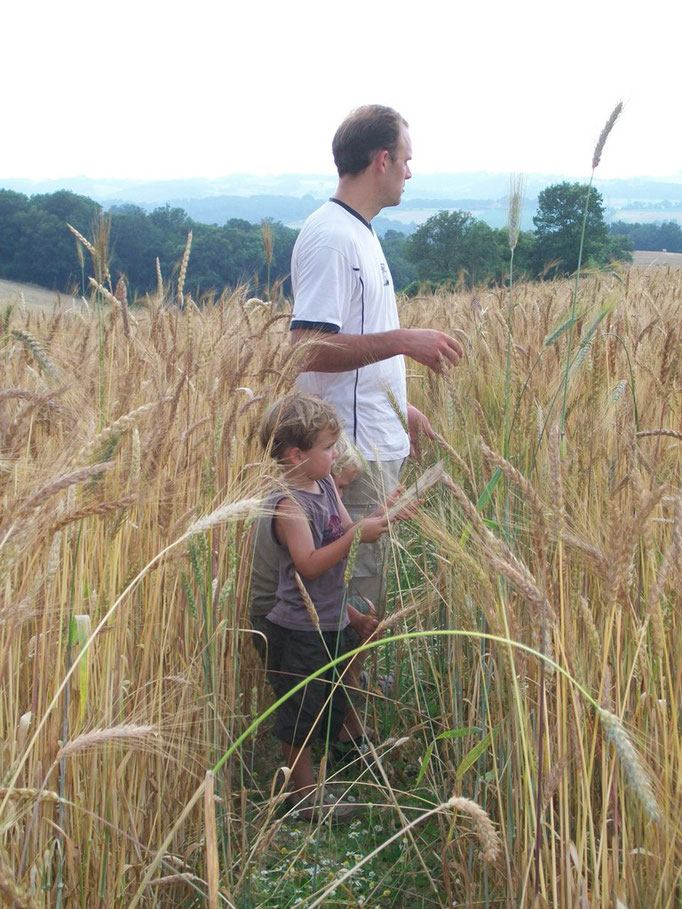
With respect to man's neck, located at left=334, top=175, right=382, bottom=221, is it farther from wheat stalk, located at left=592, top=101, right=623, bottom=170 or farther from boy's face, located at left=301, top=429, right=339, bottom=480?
wheat stalk, located at left=592, top=101, right=623, bottom=170

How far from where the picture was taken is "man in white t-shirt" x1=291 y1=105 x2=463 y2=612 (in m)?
2.30

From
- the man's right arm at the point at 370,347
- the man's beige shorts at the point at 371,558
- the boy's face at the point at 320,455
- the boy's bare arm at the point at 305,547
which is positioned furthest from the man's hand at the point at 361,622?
Result: the man's right arm at the point at 370,347

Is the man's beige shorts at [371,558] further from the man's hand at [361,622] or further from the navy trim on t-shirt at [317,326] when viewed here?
the navy trim on t-shirt at [317,326]

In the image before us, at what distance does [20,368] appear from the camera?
2.30 meters

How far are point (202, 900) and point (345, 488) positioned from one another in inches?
53.9

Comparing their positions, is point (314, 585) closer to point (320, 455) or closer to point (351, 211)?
point (320, 455)

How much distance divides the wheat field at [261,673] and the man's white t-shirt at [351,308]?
0.24 meters

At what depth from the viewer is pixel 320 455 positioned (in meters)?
2.03

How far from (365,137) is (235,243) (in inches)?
479

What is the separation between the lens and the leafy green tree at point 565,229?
19875 millimetres

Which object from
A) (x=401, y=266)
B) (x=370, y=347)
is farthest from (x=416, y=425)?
(x=401, y=266)

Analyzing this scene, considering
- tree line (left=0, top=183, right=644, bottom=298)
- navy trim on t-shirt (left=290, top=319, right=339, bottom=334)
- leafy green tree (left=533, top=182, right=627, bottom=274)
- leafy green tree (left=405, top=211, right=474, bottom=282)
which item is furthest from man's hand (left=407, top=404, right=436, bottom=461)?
leafy green tree (left=405, top=211, right=474, bottom=282)

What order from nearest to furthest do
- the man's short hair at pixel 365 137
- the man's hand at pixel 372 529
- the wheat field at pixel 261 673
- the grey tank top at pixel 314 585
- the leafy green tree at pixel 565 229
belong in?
the wheat field at pixel 261 673 < the man's hand at pixel 372 529 < the grey tank top at pixel 314 585 < the man's short hair at pixel 365 137 < the leafy green tree at pixel 565 229

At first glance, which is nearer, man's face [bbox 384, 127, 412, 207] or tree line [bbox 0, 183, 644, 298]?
man's face [bbox 384, 127, 412, 207]
